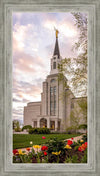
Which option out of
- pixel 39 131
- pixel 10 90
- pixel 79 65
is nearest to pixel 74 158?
pixel 10 90

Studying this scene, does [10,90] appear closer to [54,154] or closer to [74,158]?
[54,154]

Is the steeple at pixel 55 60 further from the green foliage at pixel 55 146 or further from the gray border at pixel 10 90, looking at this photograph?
the green foliage at pixel 55 146

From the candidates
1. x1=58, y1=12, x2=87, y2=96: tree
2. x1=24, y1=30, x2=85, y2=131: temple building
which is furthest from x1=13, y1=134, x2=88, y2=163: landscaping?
x1=58, y1=12, x2=87, y2=96: tree

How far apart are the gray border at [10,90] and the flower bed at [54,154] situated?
0.07 meters

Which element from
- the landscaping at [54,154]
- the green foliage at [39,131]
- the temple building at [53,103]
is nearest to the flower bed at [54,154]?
the landscaping at [54,154]

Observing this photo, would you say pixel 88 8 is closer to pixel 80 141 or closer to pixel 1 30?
pixel 1 30

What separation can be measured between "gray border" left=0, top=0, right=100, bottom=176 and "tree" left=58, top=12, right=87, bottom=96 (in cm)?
29

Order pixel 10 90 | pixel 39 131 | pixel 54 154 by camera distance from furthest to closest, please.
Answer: pixel 39 131
pixel 54 154
pixel 10 90

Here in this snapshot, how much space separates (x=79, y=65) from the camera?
5.32 ft

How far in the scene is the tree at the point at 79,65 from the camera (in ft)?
5.01

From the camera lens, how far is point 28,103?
6.16 feet

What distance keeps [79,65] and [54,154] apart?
98 centimetres

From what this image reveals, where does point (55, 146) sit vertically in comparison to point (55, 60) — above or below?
below

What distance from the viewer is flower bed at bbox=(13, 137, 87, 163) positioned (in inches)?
49.1
